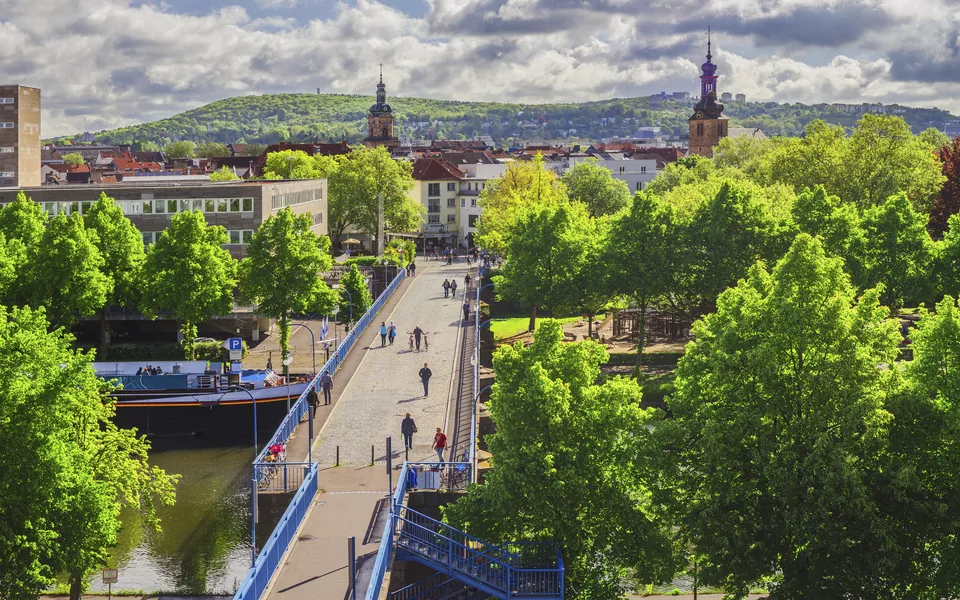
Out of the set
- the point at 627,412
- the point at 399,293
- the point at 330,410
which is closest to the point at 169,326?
the point at 399,293

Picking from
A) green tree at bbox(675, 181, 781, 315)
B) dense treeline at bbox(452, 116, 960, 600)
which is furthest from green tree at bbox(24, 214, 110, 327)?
dense treeline at bbox(452, 116, 960, 600)

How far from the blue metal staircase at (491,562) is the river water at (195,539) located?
8.89 meters

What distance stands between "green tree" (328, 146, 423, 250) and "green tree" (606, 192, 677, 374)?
61264 millimetres

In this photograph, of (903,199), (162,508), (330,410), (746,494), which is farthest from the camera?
(903,199)

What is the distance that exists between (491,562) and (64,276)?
1543 inches

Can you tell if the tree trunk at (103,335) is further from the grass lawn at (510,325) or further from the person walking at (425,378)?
the grass lawn at (510,325)

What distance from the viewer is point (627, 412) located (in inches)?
1181

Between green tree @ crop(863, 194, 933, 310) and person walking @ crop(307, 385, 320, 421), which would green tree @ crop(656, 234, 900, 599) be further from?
green tree @ crop(863, 194, 933, 310)

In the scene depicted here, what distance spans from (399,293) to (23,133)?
44.9 m

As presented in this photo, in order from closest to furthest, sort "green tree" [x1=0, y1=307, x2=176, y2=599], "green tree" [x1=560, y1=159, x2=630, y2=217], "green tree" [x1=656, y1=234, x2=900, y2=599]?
"green tree" [x1=656, y1=234, x2=900, y2=599] → "green tree" [x1=0, y1=307, x2=176, y2=599] → "green tree" [x1=560, y1=159, x2=630, y2=217]

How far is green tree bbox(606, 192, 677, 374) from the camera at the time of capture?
6694 cm

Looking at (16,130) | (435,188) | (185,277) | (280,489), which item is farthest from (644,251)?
(435,188)

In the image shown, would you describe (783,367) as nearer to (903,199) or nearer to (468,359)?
(468,359)

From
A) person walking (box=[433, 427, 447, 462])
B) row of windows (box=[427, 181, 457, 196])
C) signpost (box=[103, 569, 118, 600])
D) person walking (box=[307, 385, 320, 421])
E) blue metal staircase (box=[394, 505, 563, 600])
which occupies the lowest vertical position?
signpost (box=[103, 569, 118, 600])
